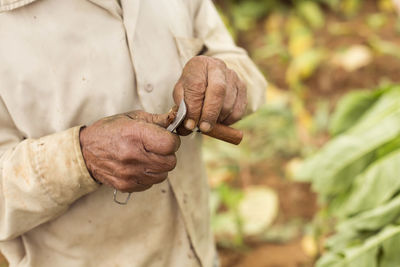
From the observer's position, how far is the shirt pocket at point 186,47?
1146 mm

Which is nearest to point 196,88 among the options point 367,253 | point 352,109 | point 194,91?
point 194,91

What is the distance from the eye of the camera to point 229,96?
3.46ft

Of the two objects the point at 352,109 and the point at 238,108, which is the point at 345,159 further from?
the point at 238,108

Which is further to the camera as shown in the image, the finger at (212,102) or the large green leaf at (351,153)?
the large green leaf at (351,153)

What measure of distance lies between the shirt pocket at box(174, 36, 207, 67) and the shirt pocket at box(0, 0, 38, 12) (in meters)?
0.37

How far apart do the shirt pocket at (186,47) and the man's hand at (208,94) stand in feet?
0.31

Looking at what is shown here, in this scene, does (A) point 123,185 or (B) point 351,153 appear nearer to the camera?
(A) point 123,185

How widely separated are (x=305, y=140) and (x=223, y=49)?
1.95 metres

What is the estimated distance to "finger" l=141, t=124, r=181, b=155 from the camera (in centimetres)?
93

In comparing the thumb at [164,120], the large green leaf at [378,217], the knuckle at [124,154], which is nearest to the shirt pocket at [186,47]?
the thumb at [164,120]

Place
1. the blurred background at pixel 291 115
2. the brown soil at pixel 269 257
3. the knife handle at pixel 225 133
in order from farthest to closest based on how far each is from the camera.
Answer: the blurred background at pixel 291 115 → the brown soil at pixel 269 257 → the knife handle at pixel 225 133

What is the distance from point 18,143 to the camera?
1.04 m

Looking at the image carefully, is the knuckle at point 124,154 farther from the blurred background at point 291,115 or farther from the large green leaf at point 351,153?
the large green leaf at point 351,153

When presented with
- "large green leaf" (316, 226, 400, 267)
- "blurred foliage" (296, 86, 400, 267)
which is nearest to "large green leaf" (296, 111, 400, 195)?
"blurred foliage" (296, 86, 400, 267)
